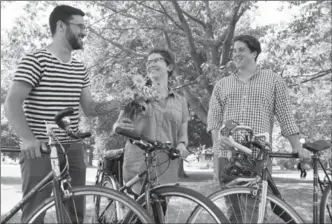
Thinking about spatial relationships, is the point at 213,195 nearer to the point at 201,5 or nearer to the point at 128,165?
the point at 128,165

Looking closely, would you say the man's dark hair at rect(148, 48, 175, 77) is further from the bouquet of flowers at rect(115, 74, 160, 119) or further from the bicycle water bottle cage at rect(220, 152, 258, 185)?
the bicycle water bottle cage at rect(220, 152, 258, 185)

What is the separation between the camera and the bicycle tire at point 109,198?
7.93ft

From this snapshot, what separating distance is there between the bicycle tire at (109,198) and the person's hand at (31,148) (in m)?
0.34

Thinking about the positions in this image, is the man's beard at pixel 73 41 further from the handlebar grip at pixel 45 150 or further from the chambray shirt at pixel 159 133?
the handlebar grip at pixel 45 150

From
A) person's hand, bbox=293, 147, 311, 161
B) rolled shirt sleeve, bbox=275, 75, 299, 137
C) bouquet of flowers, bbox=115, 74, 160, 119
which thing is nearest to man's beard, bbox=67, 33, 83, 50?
bouquet of flowers, bbox=115, 74, 160, 119

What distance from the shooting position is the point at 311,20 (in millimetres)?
11391

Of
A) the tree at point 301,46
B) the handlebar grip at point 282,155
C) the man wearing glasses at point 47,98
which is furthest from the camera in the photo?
the tree at point 301,46

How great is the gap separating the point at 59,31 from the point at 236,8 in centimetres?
877

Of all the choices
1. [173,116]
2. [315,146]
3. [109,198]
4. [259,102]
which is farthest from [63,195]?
[315,146]

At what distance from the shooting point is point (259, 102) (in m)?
3.75

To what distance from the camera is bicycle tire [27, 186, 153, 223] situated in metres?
2.42

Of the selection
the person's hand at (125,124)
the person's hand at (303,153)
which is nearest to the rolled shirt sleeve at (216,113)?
the person's hand at (303,153)

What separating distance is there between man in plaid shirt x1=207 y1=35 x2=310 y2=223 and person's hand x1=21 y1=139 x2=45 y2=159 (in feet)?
5.25

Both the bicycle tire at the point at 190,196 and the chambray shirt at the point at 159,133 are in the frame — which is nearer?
the bicycle tire at the point at 190,196
